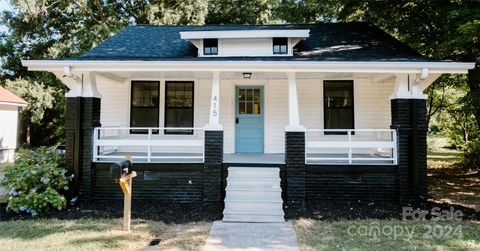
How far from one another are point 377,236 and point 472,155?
31.5 feet

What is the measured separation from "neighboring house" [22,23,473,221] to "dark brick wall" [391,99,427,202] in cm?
2

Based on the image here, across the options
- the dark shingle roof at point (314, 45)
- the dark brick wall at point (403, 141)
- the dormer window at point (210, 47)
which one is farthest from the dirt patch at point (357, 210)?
the dormer window at point (210, 47)

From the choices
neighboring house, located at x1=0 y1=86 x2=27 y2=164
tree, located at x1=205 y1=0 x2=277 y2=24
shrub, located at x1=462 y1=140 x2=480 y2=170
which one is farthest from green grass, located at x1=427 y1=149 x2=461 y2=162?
neighboring house, located at x1=0 y1=86 x2=27 y2=164

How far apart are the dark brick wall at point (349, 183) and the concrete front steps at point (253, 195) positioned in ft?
2.72

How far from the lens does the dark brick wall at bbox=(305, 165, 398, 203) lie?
6828 millimetres

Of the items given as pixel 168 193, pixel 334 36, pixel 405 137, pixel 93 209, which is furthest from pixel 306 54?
pixel 93 209

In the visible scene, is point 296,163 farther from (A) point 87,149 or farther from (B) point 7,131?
(B) point 7,131

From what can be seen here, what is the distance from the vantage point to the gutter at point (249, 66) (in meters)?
6.44

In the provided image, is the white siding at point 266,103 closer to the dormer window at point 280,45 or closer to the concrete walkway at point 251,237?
the dormer window at point 280,45

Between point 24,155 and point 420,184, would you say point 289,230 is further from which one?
point 24,155

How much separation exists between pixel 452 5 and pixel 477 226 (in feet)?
18.1

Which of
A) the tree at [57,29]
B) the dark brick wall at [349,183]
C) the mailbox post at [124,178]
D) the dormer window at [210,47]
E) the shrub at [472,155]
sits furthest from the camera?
the tree at [57,29]

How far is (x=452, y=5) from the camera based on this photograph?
8.00 meters

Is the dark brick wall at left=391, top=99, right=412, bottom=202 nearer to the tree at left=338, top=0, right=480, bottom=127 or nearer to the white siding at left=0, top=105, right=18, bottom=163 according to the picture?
the tree at left=338, top=0, right=480, bottom=127
